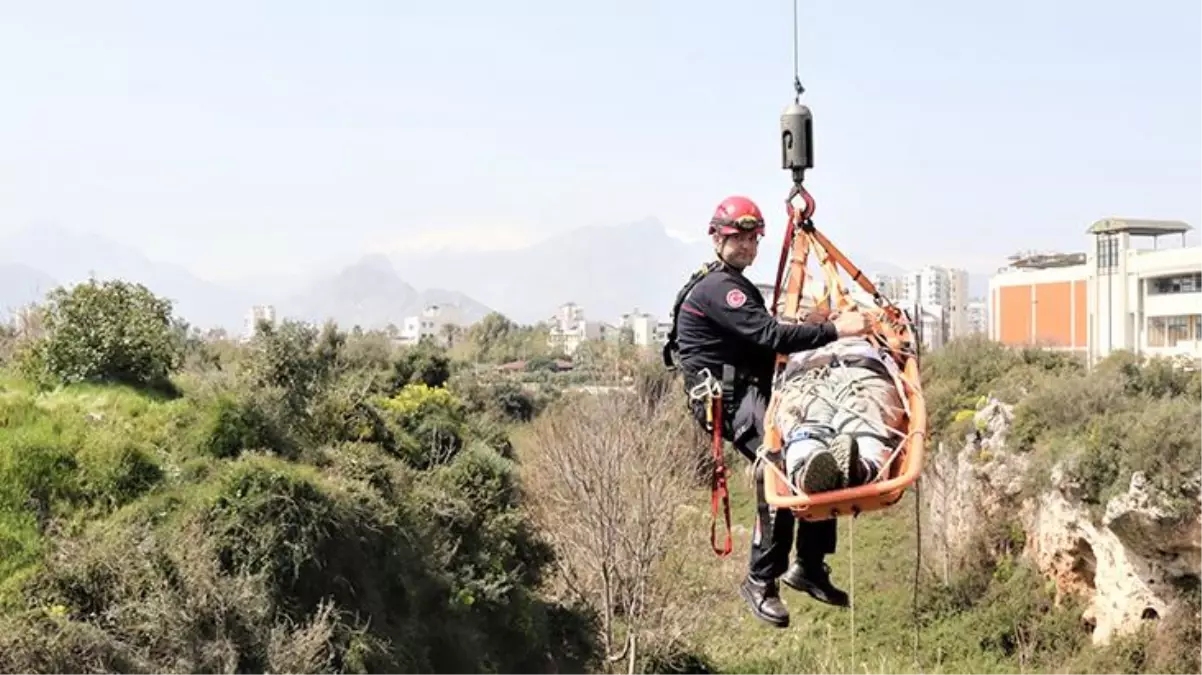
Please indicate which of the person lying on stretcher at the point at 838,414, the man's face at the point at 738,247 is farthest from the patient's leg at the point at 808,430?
the man's face at the point at 738,247

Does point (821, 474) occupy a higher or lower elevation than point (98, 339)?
lower

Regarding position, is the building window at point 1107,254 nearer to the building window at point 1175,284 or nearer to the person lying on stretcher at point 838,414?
the building window at point 1175,284

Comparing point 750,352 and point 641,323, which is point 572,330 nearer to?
point 641,323

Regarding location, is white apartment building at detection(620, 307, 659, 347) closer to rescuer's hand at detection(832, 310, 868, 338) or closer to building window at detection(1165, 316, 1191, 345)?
building window at detection(1165, 316, 1191, 345)

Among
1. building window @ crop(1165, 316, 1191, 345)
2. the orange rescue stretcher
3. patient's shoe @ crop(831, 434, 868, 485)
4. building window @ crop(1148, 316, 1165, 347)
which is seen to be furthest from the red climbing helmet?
building window @ crop(1148, 316, 1165, 347)

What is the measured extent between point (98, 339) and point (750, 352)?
12997 mm

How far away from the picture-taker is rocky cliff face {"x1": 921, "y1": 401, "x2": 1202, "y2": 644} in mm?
20156

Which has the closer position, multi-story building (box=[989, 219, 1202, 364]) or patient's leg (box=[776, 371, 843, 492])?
patient's leg (box=[776, 371, 843, 492])

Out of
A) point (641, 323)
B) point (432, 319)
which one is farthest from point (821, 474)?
point (432, 319)

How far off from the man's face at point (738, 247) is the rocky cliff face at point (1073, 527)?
17.9 metres

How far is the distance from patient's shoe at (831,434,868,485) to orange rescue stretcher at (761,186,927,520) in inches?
1.8

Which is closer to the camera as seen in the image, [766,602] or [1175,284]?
[766,602]

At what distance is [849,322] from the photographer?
5.05 meters

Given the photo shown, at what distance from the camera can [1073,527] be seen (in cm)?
2327
